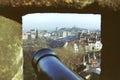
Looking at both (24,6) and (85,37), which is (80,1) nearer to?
(24,6)

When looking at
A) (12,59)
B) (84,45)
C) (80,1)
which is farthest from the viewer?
(84,45)

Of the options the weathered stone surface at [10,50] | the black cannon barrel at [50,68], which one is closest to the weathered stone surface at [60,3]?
the weathered stone surface at [10,50]

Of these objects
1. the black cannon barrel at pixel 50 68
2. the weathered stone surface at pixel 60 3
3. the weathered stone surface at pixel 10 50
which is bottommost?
the black cannon barrel at pixel 50 68

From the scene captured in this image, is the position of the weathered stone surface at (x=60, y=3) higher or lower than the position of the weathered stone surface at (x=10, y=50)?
higher

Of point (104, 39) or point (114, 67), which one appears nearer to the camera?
point (114, 67)

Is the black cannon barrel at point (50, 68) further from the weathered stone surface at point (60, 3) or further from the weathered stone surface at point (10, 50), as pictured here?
the weathered stone surface at point (60, 3)

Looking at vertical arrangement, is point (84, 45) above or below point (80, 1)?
below

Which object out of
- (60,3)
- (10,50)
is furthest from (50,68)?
(60,3)

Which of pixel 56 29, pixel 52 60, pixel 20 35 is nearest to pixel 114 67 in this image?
pixel 20 35
